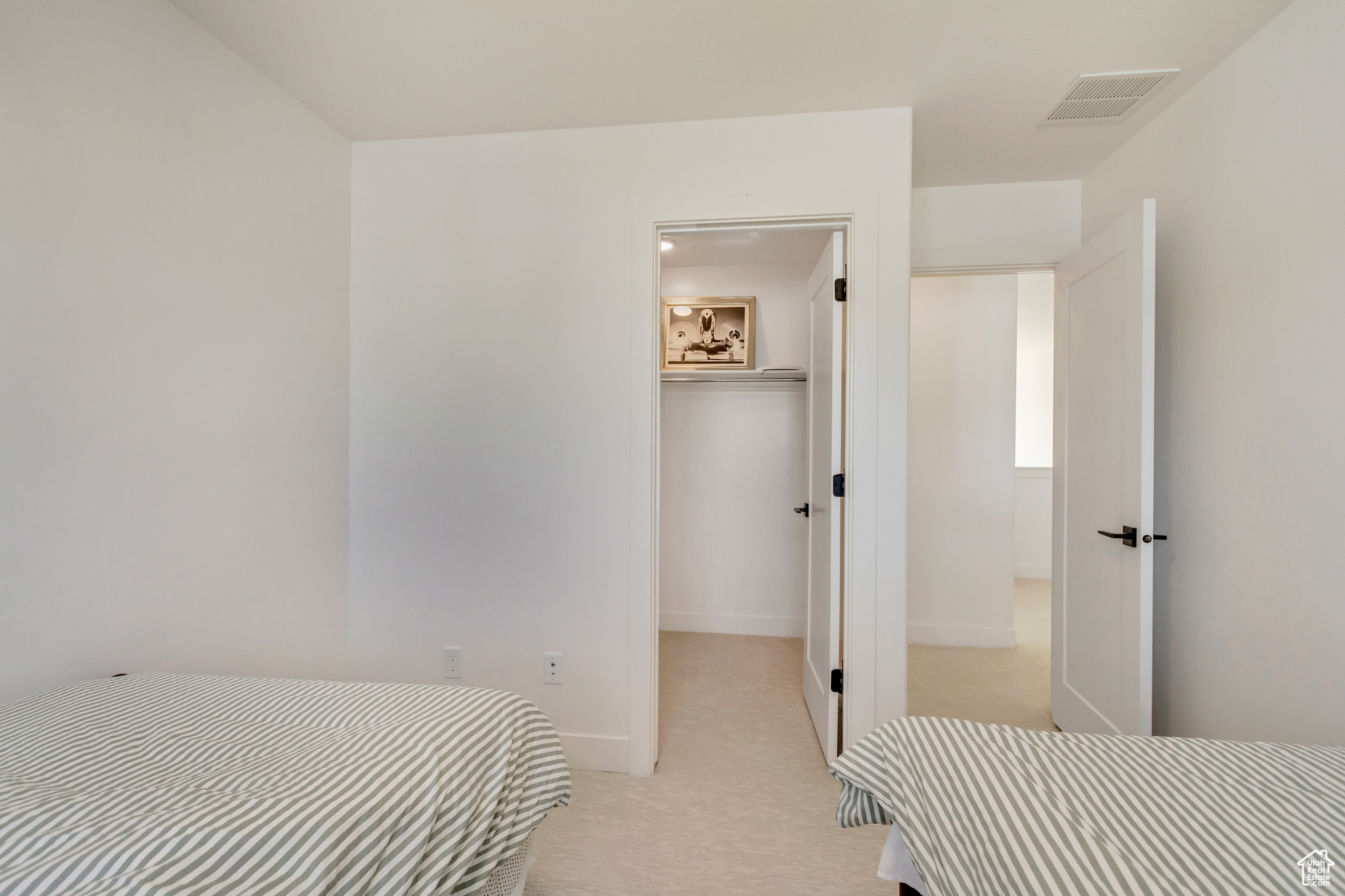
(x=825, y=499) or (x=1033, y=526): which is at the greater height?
(x=825, y=499)

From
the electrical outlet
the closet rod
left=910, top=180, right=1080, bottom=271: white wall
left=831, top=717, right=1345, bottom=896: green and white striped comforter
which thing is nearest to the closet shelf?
the closet rod

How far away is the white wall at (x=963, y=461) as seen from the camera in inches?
140

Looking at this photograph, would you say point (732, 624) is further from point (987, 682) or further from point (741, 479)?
point (987, 682)

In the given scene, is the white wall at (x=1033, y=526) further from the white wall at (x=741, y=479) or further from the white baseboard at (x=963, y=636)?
the white wall at (x=741, y=479)

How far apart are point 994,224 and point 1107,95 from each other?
2.37 feet

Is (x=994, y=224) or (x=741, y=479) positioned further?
(x=741, y=479)

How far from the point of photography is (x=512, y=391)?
91.9 inches

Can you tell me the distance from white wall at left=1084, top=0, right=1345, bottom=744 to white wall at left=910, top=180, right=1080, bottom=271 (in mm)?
439

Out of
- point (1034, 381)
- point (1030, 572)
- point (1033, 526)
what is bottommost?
point (1030, 572)

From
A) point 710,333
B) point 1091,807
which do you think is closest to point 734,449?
point 710,333

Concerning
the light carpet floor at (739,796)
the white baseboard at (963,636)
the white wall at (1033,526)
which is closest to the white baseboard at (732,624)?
the light carpet floor at (739,796)

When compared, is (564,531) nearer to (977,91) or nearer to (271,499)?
(271,499)

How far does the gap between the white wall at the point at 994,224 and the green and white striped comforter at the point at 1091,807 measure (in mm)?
2098

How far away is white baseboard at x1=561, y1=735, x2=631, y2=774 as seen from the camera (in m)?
2.26
